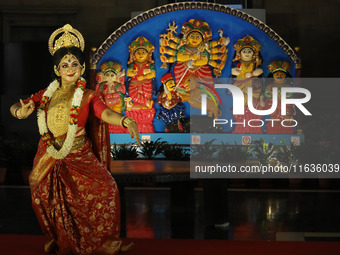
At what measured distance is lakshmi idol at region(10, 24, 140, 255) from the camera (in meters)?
3.14

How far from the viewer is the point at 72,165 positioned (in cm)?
319

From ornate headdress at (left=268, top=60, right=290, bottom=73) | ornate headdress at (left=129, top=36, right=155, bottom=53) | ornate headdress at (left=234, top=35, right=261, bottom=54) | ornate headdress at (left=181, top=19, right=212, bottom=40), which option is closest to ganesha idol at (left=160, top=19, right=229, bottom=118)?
ornate headdress at (left=181, top=19, right=212, bottom=40)

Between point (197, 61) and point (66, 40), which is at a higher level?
point (197, 61)

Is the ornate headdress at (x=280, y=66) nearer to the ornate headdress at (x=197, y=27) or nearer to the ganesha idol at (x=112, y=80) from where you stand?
the ornate headdress at (x=197, y=27)

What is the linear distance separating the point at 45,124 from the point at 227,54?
5037mm

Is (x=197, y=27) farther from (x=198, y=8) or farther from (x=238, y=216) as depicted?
(x=238, y=216)

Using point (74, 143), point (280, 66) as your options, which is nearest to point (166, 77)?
point (280, 66)

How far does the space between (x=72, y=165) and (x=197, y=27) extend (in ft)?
16.9

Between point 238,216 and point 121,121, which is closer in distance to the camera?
point 121,121

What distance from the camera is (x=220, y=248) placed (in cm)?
358

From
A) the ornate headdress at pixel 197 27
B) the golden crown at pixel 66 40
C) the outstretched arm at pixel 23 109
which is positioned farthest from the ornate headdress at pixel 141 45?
the outstretched arm at pixel 23 109

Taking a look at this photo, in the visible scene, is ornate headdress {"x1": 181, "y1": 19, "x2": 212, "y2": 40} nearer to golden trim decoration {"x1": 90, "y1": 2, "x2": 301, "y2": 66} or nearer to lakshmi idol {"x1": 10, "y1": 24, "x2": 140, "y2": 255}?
golden trim decoration {"x1": 90, "y1": 2, "x2": 301, "y2": 66}

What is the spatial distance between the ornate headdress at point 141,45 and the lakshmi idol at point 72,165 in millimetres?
4709

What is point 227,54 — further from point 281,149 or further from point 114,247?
point 114,247
